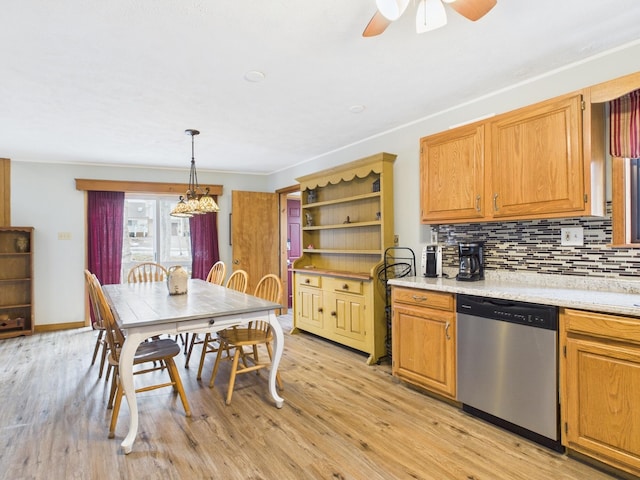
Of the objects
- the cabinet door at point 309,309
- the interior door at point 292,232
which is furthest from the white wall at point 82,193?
the cabinet door at point 309,309

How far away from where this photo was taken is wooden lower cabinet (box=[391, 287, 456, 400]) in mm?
2621

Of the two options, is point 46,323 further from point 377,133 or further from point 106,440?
point 377,133

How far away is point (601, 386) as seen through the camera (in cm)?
188

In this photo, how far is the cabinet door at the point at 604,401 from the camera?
5.83 ft

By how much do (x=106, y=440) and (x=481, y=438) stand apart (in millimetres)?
2304

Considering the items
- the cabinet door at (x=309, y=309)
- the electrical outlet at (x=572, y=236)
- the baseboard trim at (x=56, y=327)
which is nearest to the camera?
the electrical outlet at (x=572, y=236)

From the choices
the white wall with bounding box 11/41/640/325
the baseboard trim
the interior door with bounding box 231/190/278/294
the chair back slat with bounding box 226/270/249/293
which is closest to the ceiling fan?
the white wall with bounding box 11/41/640/325

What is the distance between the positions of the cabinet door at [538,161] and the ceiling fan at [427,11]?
3.61 feet

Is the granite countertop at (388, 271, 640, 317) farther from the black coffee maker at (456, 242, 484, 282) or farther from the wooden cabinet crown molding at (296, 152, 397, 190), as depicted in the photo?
the wooden cabinet crown molding at (296, 152, 397, 190)

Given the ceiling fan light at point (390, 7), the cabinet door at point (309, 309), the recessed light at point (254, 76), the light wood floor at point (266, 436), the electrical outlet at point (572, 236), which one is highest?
the recessed light at point (254, 76)

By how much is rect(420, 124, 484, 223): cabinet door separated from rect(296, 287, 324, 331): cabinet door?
5.89 ft

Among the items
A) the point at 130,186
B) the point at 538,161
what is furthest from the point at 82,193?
the point at 538,161

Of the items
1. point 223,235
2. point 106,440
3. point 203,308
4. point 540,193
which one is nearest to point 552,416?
point 540,193

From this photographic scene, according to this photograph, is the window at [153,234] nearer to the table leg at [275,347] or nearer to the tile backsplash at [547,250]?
the table leg at [275,347]
